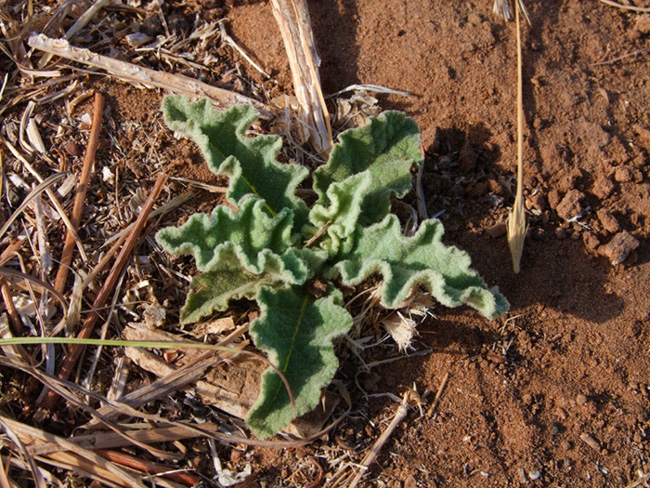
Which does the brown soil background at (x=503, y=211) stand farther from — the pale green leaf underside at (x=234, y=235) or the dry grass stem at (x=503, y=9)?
the pale green leaf underside at (x=234, y=235)

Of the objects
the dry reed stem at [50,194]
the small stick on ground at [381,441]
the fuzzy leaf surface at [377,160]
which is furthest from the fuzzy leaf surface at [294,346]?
the dry reed stem at [50,194]

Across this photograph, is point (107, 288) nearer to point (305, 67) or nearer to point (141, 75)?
point (141, 75)

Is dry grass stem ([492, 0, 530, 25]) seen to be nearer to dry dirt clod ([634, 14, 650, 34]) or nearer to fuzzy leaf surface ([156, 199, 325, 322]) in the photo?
dry dirt clod ([634, 14, 650, 34])

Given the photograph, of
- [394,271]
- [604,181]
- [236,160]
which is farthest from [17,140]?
[604,181]

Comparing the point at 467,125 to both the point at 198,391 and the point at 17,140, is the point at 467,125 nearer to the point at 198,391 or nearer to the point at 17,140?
the point at 198,391

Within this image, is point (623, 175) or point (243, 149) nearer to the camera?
point (243, 149)

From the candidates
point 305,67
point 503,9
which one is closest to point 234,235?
point 305,67
